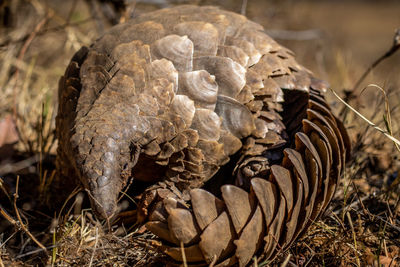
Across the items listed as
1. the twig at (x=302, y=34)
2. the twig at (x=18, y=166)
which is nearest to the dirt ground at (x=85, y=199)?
the twig at (x=18, y=166)

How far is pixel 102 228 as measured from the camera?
158 centimetres

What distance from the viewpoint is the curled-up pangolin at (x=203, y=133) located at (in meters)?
1.17

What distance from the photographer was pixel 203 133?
4.78 ft

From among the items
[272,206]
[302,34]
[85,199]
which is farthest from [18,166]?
[302,34]

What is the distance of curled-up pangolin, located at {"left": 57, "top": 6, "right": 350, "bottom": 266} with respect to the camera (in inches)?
46.1

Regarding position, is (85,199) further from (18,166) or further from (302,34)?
(302,34)

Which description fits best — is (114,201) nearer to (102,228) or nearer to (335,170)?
(102,228)

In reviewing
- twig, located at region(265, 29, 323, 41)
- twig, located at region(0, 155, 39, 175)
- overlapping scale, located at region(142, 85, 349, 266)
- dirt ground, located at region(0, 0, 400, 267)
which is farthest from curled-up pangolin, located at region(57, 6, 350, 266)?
twig, located at region(265, 29, 323, 41)

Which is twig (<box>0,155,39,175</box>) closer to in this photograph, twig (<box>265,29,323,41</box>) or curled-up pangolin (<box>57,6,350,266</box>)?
curled-up pangolin (<box>57,6,350,266</box>)

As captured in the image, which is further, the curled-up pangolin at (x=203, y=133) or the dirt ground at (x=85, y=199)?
the dirt ground at (x=85, y=199)

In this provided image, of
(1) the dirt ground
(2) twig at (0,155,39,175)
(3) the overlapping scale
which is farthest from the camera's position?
(2) twig at (0,155,39,175)

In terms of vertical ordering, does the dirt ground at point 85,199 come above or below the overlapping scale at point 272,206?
below

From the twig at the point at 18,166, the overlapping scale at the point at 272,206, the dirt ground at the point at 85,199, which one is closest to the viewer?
the overlapping scale at the point at 272,206

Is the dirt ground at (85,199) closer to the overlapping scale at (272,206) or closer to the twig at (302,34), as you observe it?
the overlapping scale at (272,206)
